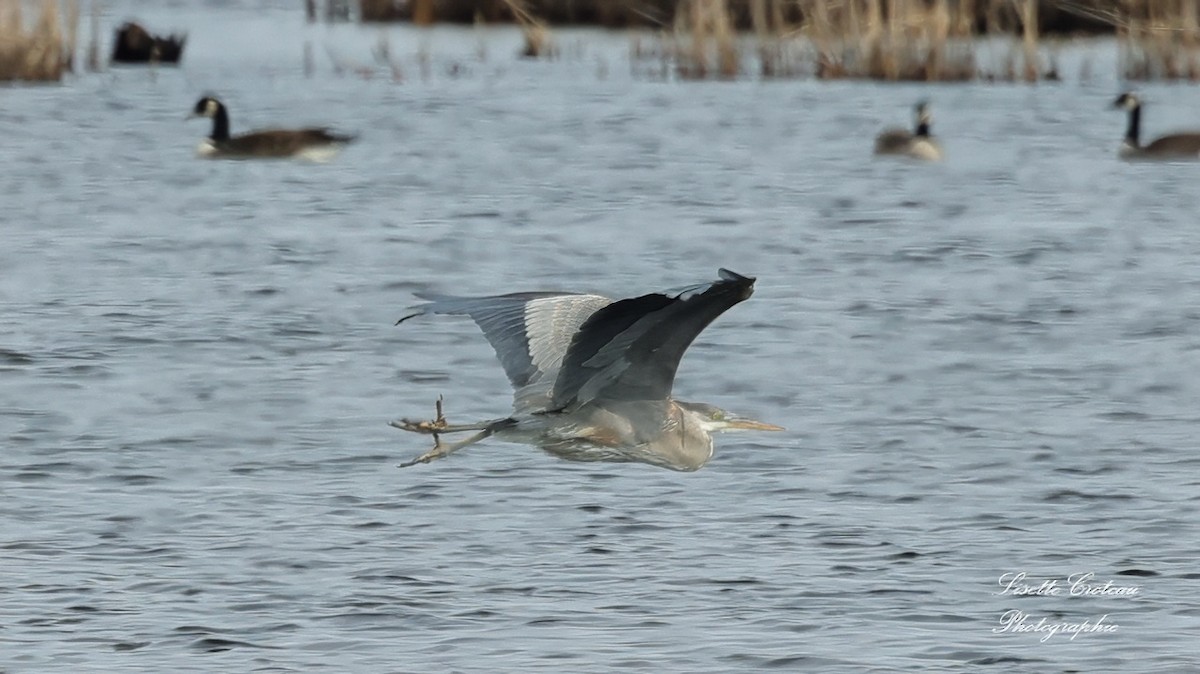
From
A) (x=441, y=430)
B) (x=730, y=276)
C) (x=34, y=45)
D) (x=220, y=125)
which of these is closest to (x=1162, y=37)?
(x=220, y=125)

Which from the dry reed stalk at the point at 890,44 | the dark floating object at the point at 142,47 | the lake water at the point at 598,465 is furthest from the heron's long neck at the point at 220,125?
the dark floating object at the point at 142,47

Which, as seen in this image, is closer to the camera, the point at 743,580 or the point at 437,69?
the point at 743,580

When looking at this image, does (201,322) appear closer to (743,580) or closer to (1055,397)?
(1055,397)

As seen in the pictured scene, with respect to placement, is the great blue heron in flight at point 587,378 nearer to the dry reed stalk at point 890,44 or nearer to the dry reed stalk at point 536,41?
the dry reed stalk at point 890,44

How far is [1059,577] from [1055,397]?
3105 millimetres

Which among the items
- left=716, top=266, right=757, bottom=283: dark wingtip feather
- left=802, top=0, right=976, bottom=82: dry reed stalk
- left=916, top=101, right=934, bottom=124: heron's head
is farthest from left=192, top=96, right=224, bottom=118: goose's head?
left=716, top=266, right=757, bottom=283: dark wingtip feather

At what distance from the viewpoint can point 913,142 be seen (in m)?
19.9

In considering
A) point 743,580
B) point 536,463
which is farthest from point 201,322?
point 743,580

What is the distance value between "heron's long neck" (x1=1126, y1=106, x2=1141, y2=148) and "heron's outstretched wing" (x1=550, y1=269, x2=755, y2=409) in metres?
14.4

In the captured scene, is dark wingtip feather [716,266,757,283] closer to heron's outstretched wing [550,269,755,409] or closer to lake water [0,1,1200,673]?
heron's outstretched wing [550,269,755,409]

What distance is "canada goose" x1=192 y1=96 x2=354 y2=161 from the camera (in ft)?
64.4

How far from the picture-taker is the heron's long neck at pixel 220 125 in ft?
65.3

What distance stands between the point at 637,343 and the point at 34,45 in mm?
18114

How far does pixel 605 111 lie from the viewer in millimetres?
23672
